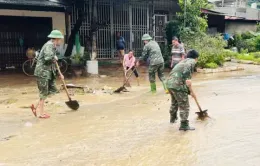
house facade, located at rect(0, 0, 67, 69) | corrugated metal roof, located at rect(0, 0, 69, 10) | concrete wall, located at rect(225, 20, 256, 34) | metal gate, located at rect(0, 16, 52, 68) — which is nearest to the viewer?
corrugated metal roof, located at rect(0, 0, 69, 10)

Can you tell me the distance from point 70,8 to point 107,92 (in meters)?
6.06

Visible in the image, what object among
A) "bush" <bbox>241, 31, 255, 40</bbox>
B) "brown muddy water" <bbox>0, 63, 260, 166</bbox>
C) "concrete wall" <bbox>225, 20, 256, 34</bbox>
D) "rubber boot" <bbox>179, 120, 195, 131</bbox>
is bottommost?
"brown muddy water" <bbox>0, 63, 260, 166</bbox>

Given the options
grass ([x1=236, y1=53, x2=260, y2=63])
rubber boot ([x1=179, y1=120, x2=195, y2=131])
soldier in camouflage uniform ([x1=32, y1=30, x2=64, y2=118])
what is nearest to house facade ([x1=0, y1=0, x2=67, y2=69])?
soldier in camouflage uniform ([x1=32, y1=30, x2=64, y2=118])

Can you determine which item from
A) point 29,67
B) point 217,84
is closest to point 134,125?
point 217,84

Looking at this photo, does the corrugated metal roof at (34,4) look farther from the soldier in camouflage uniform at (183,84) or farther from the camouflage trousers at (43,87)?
the soldier in camouflage uniform at (183,84)

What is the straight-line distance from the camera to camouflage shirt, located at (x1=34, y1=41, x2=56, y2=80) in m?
7.03

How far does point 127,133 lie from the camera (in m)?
6.12

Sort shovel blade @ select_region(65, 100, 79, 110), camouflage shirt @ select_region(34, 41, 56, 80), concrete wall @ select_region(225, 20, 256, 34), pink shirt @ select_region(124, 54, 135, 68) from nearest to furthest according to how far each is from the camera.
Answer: camouflage shirt @ select_region(34, 41, 56, 80), shovel blade @ select_region(65, 100, 79, 110), pink shirt @ select_region(124, 54, 135, 68), concrete wall @ select_region(225, 20, 256, 34)

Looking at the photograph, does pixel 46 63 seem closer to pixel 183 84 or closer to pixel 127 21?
pixel 183 84

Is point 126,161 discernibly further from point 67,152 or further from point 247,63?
point 247,63

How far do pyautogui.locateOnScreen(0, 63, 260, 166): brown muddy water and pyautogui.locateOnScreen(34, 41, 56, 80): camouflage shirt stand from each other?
0.92m

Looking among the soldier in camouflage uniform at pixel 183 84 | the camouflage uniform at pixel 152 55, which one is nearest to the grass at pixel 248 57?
the camouflage uniform at pixel 152 55

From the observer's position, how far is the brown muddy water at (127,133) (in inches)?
193

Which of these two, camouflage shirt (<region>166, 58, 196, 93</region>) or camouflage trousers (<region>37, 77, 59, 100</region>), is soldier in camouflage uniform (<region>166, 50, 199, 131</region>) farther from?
camouflage trousers (<region>37, 77, 59, 100</region>)
